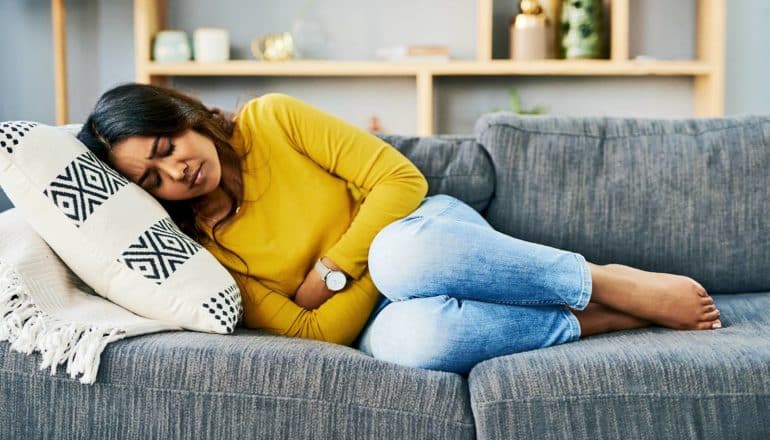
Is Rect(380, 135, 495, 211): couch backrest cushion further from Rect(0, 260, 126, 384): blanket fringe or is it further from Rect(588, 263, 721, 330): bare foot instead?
Rect(0, 260, 126, 384): blanket fringe

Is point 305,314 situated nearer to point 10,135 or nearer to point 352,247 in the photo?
point 352,247

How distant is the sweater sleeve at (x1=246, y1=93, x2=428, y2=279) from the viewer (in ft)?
4.90

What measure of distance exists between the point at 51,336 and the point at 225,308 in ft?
0.87

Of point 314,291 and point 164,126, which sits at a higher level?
point 164,126

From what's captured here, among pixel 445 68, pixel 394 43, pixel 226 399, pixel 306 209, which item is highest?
pixel 394 43

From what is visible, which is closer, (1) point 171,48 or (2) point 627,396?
(2) point 627,396

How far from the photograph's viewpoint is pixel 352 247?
1467mm

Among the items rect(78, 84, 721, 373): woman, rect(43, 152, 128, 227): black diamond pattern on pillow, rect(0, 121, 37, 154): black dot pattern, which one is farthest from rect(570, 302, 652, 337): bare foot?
rect(0, 121, 37, 154): black dot pattern

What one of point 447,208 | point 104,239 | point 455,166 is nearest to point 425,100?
point 455,166

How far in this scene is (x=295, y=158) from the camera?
155 cm

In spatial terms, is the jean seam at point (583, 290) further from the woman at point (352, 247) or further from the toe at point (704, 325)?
the toe at point (704, 325)

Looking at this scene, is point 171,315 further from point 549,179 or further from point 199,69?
point 199,69

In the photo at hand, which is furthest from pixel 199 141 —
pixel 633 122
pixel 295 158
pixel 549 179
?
pixel 633 122

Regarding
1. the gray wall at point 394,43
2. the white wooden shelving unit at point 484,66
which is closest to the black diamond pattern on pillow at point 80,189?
the white wooden shelving unit at point 484,66
